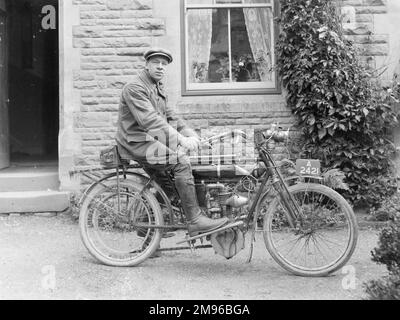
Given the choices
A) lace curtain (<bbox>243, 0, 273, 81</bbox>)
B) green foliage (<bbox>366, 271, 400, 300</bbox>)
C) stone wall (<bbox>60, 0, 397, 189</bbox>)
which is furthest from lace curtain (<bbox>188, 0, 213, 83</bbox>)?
green foliage (<bbox>366, 271, 400, 300</bbox>)

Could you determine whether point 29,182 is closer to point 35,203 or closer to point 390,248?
point 35,203

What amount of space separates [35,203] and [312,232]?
12.8 feet

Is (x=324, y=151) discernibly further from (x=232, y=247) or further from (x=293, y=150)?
(x=232, y=247)

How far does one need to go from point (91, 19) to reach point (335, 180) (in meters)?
3.82

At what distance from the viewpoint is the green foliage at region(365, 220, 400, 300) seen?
3727 millimetres

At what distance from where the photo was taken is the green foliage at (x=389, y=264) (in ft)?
12.2

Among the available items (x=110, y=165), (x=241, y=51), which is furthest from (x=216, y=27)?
(x=110, y=165)

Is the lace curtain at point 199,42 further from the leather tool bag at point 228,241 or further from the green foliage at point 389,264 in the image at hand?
the green foliage at point 389,264

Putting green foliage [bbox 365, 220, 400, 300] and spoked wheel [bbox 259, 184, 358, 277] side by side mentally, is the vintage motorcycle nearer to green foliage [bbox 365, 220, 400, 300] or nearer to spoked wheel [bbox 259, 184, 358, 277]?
spoked wheel [bbox 259, 184, 358, 277]

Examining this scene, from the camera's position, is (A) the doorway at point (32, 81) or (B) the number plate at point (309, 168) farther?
(A) the doorway at point (32, 81)

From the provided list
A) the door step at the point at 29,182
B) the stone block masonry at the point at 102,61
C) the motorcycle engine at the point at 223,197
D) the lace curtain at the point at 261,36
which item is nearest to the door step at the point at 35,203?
the door step at the point at 29,182

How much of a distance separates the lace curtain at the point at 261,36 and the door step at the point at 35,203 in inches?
125

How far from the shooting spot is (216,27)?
7.99 meters

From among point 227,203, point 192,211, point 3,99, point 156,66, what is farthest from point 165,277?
point 3,99
